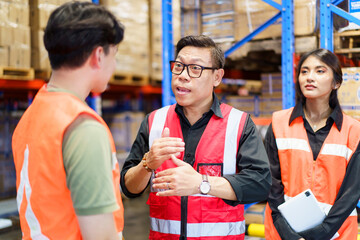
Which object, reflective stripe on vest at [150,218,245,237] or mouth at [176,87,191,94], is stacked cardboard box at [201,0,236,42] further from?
reflective stripe on vest at [150,218,245,237]

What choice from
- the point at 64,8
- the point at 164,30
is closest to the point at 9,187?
the point at 164,30

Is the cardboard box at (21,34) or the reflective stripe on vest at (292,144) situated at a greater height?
the cardboard box at (21,34)

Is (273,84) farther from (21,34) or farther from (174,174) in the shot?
(174,174)

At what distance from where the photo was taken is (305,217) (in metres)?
2.59

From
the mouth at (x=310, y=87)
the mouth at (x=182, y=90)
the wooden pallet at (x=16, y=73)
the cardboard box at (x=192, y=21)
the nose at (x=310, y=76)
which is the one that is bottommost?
the mouth at (x=182, y=90)

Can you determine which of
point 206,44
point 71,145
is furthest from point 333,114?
point 71,145

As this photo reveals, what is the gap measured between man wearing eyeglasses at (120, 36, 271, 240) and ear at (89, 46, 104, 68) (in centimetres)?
56

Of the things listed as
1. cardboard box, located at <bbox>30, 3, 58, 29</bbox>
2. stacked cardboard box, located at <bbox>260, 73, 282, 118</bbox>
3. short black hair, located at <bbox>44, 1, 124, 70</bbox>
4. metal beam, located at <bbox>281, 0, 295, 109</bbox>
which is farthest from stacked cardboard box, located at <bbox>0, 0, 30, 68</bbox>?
short black hair, located at <bbox>44, 1, 124, 70</bbox>

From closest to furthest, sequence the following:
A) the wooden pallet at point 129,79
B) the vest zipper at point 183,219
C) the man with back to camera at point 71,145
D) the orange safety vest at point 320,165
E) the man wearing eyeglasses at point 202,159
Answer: the man with back to camera at point 71,145 → the man wearing eyeglasses at point 202,159 → the vest zipper at point 183,219 → the orange safety vest at point 320,165 → the wooden pallet at point 129,79

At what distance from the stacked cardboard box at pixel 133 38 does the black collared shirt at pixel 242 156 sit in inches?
172

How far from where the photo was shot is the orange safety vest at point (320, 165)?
267cm

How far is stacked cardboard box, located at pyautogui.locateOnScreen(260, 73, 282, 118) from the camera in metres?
5.24

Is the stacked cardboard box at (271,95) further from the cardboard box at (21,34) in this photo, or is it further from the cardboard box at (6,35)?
the cardboard box at (6,35)

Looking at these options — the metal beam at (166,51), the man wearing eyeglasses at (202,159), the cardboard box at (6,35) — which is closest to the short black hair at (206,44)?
the man wearing eyeglasses at (202,159)
